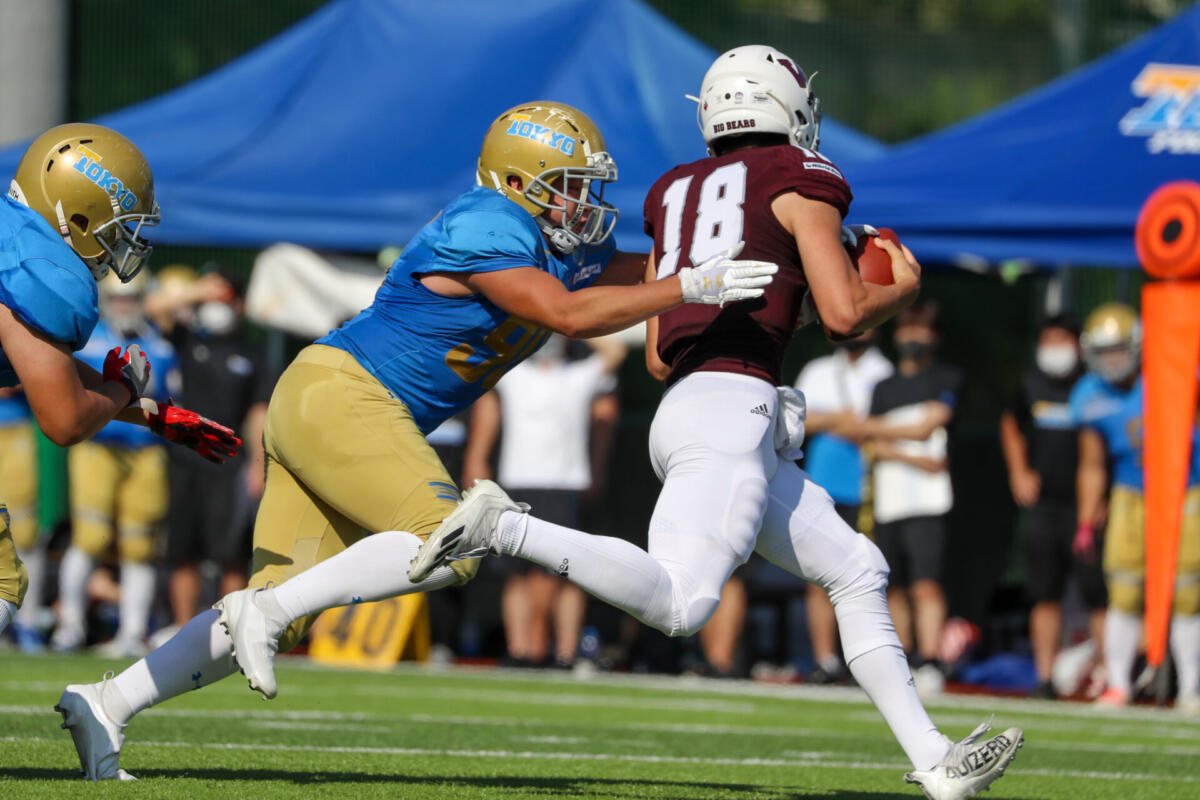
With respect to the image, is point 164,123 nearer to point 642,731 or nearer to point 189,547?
point 189,547

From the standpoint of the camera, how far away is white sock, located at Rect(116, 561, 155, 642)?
973 cm

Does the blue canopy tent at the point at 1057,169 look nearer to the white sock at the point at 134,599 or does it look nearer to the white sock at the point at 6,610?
the white sock at the point at 134,599

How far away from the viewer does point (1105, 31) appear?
687 inches

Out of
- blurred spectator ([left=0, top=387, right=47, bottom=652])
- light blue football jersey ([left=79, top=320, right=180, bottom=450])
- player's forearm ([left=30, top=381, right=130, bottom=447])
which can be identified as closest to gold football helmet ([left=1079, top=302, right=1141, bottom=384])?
light blue football jersey ([left=79, top=320, right=180, bottom=450])

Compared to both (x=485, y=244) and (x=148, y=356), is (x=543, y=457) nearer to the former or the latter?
(x=148, y=356)

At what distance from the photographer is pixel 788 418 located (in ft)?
14.3

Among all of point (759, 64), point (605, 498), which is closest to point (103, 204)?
point (759, 64)

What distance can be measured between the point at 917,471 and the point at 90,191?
233 inches

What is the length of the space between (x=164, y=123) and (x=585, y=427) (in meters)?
2.88

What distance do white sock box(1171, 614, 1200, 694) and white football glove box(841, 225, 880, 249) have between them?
4883 millimetres

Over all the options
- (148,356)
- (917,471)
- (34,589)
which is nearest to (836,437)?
(917,471)

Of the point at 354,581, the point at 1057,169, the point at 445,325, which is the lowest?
the point at 354,581

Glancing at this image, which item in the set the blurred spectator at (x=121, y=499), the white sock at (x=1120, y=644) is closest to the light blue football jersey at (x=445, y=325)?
the white sock at (x=1120, y=644)

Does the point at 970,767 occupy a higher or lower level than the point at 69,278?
lower
